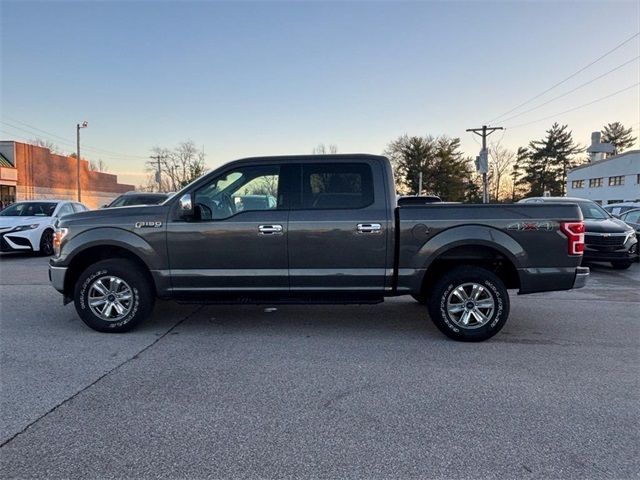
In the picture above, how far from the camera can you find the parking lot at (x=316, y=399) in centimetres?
265

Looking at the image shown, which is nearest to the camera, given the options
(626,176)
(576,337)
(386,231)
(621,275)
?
(386,231)

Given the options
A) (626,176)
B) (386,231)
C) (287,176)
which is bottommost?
(386,231)

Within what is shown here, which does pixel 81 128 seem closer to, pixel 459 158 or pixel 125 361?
pixel 125 361

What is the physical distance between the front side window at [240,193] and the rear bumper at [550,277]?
2.96 meters

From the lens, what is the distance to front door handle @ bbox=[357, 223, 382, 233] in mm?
4867

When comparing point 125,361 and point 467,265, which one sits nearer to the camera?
point 125,361

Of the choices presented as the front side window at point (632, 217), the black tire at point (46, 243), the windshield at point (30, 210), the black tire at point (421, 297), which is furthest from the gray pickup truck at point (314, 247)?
the front side window at point (632, 217)

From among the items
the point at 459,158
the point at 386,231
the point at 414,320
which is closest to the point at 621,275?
the point at 414,320

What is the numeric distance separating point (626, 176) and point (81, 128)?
52.0m

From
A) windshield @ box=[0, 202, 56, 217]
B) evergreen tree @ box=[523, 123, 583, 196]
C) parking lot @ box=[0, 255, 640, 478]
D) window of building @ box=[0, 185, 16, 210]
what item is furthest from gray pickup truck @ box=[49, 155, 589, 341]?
evergreen tree @ box=[523, 123, 583, 196]

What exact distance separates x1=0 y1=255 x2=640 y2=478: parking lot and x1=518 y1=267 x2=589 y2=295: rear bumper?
690mm

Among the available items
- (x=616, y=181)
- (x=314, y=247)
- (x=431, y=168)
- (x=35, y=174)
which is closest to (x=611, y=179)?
(x=616, y=181)

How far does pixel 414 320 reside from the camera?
5.86m

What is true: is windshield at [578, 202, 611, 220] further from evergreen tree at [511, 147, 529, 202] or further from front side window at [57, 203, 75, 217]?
evergreen tree at [511, 147, 529, 202]
